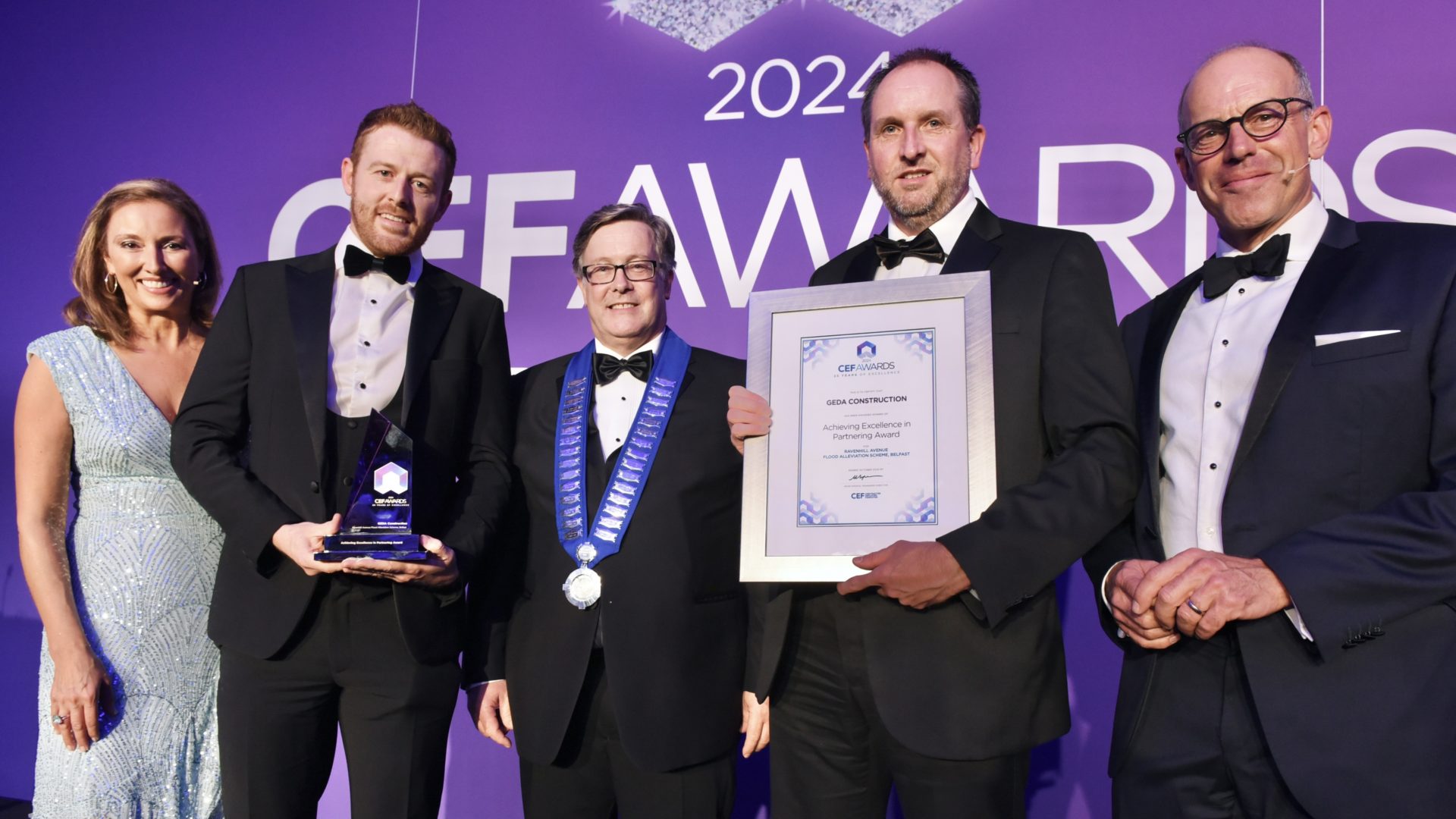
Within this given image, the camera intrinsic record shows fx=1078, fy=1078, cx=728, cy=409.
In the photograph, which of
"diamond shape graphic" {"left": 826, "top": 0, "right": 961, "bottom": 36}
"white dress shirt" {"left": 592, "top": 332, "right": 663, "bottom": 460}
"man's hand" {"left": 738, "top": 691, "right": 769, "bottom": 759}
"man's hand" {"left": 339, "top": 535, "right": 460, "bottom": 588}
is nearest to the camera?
"man's hand" {"left": 339, "top": 535, "right": 460, "bottom": 588}

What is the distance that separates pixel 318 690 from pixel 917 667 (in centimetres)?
125

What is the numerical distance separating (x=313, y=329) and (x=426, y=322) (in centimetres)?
24

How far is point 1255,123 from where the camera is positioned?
6.46 feet

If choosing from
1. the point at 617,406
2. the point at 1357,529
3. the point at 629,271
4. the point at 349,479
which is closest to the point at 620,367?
the point at 617,406

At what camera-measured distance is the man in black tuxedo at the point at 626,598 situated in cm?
227

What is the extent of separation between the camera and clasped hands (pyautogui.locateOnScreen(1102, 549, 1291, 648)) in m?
1.64

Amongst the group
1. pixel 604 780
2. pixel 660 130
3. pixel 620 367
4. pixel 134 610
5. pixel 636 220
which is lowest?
pixel 604 780

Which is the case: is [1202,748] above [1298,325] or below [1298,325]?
below

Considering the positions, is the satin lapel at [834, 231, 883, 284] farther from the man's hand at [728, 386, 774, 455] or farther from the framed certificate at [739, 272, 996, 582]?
the man's hand at [728, 386, 774, 455]

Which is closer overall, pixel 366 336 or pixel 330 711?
pixel 330 711

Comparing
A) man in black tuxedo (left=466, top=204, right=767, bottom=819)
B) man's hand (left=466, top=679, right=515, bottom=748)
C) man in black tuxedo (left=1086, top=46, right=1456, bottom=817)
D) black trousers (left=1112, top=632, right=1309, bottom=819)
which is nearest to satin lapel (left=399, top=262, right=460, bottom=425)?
man in black tuxedo (left=466, top=204, right=767, bottom=819)

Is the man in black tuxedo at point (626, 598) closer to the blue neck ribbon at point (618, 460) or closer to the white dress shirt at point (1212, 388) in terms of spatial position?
the blue neck ribbon at point (618, 460)

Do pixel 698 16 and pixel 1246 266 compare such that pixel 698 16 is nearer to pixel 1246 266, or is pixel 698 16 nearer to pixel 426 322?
pixel 426 322

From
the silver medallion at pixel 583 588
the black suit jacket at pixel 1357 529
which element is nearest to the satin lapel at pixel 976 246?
the black suit jacket at pixel 1357 529
